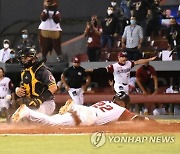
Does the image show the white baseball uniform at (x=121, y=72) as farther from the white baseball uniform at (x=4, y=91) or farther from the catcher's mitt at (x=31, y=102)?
the catcher's mitt at (x=31, y=102)

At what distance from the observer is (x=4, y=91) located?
64.2 feet

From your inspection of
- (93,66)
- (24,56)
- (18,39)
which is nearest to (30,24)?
(18,39)

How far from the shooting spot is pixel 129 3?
20.8 metres

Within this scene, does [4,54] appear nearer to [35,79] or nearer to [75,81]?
[75,81]

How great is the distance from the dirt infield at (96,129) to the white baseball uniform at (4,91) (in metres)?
7.68

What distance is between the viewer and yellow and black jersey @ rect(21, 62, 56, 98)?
12.0 meters

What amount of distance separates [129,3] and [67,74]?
3.67 meters

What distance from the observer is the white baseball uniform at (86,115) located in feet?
36.0

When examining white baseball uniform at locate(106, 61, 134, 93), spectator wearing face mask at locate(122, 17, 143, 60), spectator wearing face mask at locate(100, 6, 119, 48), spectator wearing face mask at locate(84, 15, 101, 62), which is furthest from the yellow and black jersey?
spectator wearing face mask at locate(100, 6, 119, 48)

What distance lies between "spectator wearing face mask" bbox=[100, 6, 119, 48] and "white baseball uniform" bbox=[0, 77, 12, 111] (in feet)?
11.3

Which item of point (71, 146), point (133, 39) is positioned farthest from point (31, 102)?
point (133, 39)

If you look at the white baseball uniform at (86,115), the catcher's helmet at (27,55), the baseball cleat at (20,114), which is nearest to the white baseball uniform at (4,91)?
the catcher's helmet at (27,55)

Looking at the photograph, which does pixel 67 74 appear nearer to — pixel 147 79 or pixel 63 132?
pixel 147 79

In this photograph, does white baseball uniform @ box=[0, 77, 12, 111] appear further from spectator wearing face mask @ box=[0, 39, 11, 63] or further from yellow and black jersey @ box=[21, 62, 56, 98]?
yellow and black jersey @ box=[21, 62, 56, 98]
